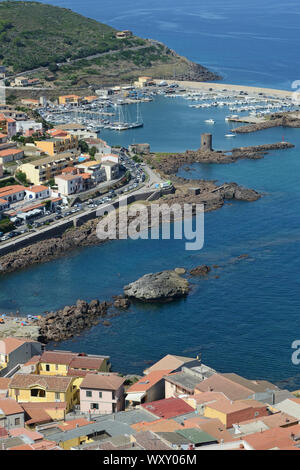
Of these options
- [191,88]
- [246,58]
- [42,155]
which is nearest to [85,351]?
[42,155]

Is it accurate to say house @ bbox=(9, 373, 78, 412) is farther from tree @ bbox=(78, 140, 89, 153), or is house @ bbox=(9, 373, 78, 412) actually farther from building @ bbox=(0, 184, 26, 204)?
tree @ bbox=(78, 140, 89, 153)

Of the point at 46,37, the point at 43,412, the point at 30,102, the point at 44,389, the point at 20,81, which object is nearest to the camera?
the point at 43,412

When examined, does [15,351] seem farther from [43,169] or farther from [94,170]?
[94,170]

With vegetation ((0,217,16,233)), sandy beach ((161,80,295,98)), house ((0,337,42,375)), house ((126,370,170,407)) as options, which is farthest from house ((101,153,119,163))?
sandy beach ((161,80,295,98))

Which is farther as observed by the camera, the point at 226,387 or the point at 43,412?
the point at 226,387

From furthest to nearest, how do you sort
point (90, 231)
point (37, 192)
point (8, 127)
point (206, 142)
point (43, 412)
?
point (206, 142), point (8, 127), point (37, 192), point (90, 231), point (43, 412)

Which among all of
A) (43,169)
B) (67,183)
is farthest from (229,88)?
(67,183)

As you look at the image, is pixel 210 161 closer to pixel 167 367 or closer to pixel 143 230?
pixel 143 230
